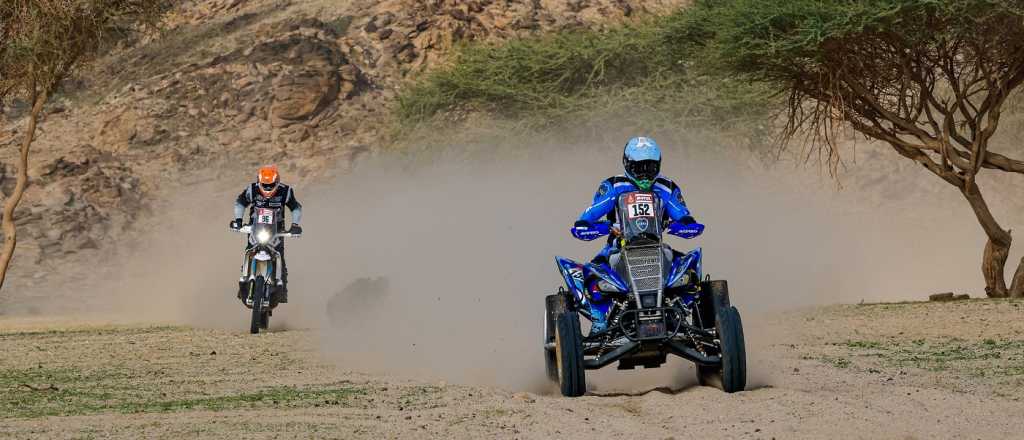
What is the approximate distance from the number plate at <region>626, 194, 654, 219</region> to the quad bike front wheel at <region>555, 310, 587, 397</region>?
2.91ft

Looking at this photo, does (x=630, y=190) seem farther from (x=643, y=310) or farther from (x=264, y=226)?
(x=264, y=226)

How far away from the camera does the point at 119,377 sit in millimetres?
16219

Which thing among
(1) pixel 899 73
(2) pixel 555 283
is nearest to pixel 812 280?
(1) pixel 899 73

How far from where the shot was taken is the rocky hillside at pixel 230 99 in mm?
50250

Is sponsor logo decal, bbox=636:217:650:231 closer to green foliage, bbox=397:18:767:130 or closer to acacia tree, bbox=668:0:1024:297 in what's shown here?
acacia tree, bbox=668:0:1024:297

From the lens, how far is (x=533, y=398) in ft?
39.6

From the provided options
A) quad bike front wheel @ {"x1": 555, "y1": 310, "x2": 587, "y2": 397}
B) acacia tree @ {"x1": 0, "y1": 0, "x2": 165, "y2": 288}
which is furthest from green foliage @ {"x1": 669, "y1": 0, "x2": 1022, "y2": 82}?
quad bike front wheel @ {"x1": 555, "y1": 310, "x2": 587, "y2": 397}

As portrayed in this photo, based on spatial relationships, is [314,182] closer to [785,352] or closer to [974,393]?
Answer: [785,352]

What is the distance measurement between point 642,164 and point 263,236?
11091 millimetres

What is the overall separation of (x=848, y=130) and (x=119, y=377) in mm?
42339

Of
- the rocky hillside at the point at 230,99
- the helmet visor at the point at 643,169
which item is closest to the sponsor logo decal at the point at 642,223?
the helmet visor at the point at 643,169

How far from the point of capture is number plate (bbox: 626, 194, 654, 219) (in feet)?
40.8

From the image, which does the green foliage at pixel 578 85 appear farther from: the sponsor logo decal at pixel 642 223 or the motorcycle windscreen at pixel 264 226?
the sponsor logo decal at pixel 642 223

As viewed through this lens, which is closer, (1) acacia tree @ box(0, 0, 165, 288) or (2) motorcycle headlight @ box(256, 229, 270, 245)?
(2) motorcycle headlight @ box(256, 229, 270, 245)
